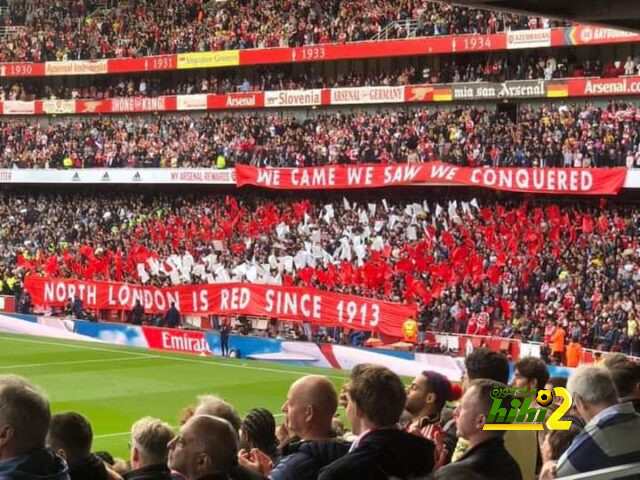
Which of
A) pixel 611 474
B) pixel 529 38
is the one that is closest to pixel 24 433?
pixel 611 474

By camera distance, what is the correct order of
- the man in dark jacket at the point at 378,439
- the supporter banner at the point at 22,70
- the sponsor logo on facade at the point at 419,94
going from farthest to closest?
the supporter banner at the point at 22,70
the sponsor logo on facade at the point at 419,94
the man in dark jacket at the point at 378,439

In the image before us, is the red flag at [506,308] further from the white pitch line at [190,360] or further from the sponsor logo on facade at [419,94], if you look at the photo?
the sponsor logo on facade at [419,94]

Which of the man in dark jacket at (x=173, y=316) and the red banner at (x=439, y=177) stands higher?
the red banner at (x=439, y=177)

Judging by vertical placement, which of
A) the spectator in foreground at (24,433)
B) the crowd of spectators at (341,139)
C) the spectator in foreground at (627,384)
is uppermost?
the crowd of spectators at (341,139)

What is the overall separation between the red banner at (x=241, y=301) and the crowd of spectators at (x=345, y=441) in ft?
84.7

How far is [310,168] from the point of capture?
41625mm

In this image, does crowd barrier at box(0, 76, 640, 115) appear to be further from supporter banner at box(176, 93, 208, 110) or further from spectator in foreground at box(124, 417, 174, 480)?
spectator in foreground at box(124, 417, 174, 480)

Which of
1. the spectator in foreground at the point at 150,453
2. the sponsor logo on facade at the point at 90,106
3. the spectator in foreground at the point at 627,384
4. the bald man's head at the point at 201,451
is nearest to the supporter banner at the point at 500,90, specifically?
the sponsor logo on facade at the point at 90,106

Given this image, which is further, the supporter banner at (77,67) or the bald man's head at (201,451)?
the supporter banner at (77,67)

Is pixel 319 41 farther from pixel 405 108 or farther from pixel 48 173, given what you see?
pixel 48 173

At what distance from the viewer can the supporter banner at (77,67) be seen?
171 ft

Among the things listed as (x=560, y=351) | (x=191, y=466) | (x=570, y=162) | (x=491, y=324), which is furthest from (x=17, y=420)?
(x=570, y=162)

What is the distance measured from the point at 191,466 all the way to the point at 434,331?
2729 centimetres

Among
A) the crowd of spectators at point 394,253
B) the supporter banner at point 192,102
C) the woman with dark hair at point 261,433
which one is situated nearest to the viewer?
the woman with dark hair at point 261,433
